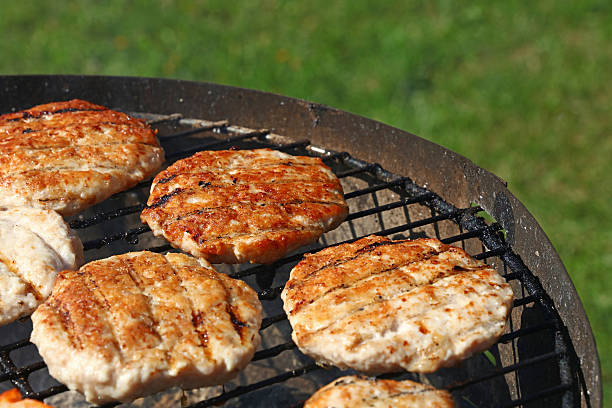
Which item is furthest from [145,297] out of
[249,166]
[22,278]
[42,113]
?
[42,113]

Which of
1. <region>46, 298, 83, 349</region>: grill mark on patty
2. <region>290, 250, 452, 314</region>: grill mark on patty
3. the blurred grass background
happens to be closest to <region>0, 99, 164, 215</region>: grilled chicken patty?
<region>46, 298, 83, 349</region>: grill mark on patty

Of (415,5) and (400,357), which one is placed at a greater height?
(415,5)

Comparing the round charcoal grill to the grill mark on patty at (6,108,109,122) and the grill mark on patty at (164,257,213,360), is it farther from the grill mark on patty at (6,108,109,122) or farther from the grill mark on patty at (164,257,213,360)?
the grill mark on patty at (6,108,109,122)

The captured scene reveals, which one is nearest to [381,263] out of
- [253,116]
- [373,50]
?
[253,116]

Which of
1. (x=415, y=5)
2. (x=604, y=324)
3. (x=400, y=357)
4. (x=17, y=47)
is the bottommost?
(x=604, y=324)

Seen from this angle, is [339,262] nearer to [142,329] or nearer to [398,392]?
[398,392]

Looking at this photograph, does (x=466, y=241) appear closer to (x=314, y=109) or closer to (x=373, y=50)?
(x=314, y=109)
